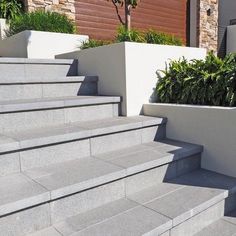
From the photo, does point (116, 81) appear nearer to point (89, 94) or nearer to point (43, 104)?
point (89, 94)

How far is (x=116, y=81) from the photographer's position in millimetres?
2844

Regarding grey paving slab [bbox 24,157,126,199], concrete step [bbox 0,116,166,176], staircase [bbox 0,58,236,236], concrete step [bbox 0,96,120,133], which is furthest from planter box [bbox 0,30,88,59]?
grey paving slab [bbox 24,157,126,199]

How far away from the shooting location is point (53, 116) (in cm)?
235

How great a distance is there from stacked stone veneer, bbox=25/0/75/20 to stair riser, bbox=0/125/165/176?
3.44 meters

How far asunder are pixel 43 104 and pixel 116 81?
0.87 meters

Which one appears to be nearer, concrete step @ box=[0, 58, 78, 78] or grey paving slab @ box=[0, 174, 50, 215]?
grey paving slab @ box=[0, 174, 50, 215]

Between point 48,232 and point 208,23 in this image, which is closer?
point 48,232

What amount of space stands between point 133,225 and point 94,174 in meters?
0.39

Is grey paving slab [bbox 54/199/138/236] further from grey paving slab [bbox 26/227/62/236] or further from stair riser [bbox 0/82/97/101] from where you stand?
stair riser [bbox 0/82/97/101]

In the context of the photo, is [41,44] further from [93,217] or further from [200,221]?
[200,221]

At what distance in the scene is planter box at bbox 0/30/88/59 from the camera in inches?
151

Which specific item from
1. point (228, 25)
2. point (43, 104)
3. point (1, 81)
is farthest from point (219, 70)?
point (228, 25)

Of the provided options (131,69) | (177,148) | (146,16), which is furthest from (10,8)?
(177,148)

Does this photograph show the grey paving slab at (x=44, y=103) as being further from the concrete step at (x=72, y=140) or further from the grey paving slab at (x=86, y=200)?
the grey paving slab at (x=86, y=200)
